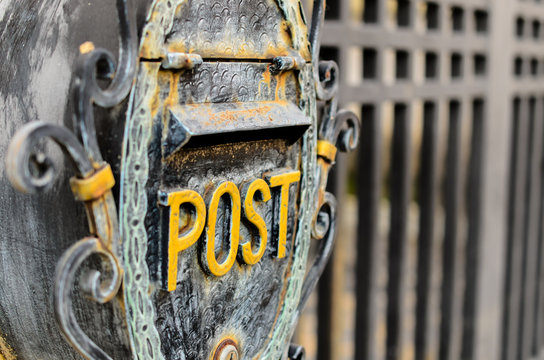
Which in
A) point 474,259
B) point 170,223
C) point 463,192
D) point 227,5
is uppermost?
point 227,5

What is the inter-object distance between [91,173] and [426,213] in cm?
139

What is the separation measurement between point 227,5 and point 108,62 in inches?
6.8

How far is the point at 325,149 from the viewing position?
85 cm

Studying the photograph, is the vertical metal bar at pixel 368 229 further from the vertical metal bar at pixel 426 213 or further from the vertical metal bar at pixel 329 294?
the vertical metal bar at pixel 426 213

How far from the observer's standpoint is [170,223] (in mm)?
618

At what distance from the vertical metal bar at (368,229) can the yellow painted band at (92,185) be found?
→ 1059 mm

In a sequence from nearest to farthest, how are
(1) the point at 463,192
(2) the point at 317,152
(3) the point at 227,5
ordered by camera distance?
(3) the point at 227,5 < (2) the point at 317,152 < (1) the point at 463,192

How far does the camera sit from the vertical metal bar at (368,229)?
156 centimetres

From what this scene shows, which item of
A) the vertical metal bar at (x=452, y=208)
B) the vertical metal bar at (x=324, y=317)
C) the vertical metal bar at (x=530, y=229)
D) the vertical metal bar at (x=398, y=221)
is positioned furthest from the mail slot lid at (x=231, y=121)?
the vertical metal bar at (x=530, y=229)

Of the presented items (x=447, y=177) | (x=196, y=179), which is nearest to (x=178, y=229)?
(x=196, y=179)

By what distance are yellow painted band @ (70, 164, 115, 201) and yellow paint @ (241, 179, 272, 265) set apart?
183 mm

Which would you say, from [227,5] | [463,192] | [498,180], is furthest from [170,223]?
[498,180]

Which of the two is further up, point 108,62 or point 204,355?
point 108,62

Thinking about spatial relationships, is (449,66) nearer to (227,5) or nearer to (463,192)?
(463,192)
